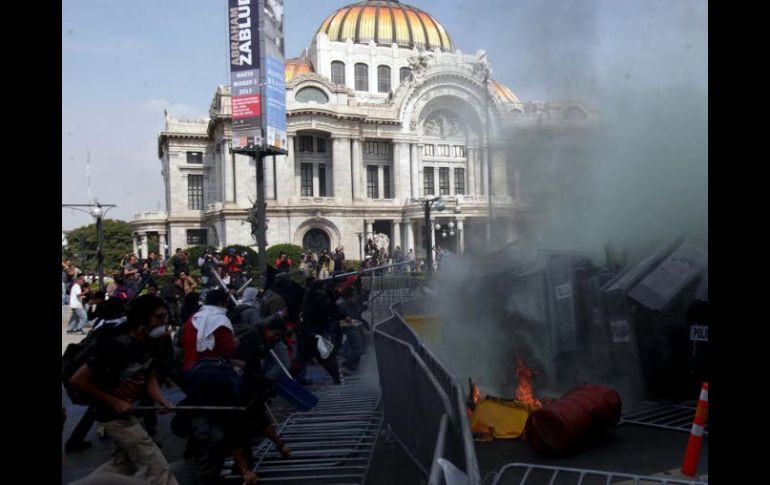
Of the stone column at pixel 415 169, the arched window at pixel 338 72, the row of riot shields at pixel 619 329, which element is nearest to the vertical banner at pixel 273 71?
the row of riot shields at pixel 619 329

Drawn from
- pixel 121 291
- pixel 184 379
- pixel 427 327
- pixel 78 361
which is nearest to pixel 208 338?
pixel 184 379

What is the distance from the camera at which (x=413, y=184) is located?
159ft

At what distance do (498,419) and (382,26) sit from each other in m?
57.2

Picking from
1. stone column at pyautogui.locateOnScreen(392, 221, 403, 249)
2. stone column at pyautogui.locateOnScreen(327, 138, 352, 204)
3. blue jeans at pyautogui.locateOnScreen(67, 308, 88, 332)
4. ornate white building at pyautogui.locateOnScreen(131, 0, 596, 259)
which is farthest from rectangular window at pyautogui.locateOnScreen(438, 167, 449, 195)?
blue jeans at pyautogui.locateOnScreen(67, 308, 88, 332)

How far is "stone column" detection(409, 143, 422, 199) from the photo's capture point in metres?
48.4

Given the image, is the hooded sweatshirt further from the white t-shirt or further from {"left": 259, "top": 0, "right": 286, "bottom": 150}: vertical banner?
{"left": 259, "top": 0, "right": 286, "bottom": 150}: vertical banner

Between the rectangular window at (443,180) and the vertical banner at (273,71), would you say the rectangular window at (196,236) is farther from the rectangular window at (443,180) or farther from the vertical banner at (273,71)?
the vertical banner at (273,71)

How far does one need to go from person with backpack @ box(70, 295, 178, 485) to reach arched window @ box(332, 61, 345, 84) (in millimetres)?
54857

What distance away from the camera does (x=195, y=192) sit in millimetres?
51969

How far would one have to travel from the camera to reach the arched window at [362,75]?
57.2m

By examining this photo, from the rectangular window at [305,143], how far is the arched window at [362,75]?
11852 millimetres
